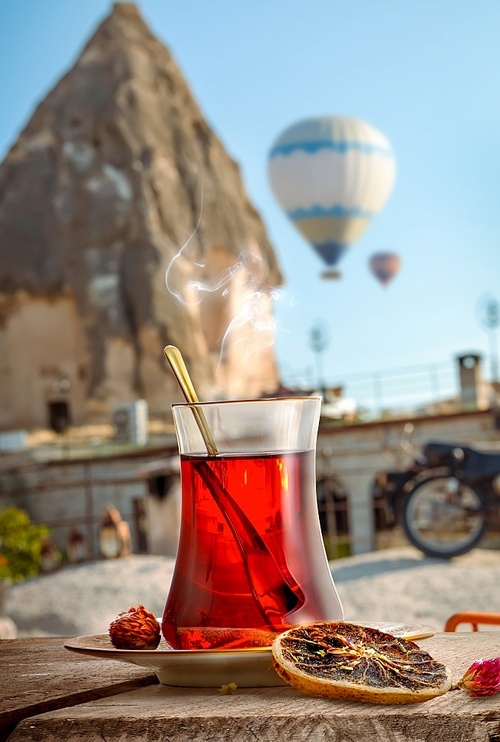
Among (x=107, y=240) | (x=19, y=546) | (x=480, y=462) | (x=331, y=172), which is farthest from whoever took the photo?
(x=107, y=240)

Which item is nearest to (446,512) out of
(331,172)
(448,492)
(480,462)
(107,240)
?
(448,492)

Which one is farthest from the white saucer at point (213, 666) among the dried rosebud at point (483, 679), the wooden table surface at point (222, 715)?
the dried rosebud at point (483, 679)

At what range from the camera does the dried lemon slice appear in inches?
28.6

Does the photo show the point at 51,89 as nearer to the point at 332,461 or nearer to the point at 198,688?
the point at 332,461

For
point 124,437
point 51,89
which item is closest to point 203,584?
point 124,437

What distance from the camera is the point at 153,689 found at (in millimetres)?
903

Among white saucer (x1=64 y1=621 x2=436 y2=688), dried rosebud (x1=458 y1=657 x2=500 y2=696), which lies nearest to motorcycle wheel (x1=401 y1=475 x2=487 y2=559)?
white saucer (x1=64 y1=621 x2=436 y2=688)

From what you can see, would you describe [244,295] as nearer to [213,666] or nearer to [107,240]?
[213,666]

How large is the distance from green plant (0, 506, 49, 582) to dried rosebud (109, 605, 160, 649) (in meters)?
11.6

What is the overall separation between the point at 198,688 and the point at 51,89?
3287cm

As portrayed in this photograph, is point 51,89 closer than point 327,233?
No

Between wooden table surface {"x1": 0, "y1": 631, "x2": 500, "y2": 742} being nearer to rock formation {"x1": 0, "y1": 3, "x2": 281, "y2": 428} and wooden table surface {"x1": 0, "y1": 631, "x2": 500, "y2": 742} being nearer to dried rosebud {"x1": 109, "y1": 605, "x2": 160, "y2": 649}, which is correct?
dried rosebud {"x1": 109, "y1": 605, "x2": 160, "y2": 649}

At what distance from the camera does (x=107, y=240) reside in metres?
29.0

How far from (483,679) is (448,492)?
24.2ft
